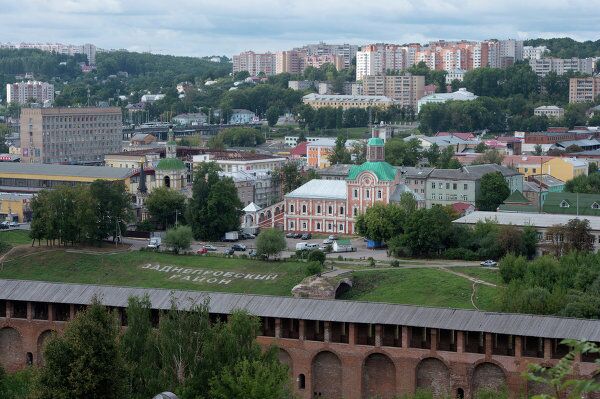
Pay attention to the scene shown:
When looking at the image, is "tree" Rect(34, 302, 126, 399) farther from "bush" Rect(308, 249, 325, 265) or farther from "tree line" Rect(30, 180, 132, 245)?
"tree line" Rect(30, 180, 132, 245)

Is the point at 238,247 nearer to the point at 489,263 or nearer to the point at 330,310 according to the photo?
the point at 489,263

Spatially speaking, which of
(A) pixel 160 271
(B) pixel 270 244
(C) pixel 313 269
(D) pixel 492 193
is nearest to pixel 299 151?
(D) pixel 492 193

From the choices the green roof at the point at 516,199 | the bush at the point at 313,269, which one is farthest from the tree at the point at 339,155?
the bush at the point at 313,269

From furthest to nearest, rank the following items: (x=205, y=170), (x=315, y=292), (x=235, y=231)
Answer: (x=205, y=170)
(x=235, y=231)
(x=315, y=292)

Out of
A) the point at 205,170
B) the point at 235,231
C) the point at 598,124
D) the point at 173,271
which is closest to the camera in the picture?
the point at 173,271

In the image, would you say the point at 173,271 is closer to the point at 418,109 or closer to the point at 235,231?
the point at 235,231

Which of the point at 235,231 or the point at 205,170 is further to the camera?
the point at 205,170

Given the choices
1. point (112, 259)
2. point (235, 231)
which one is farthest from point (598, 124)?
point (112, 259)
